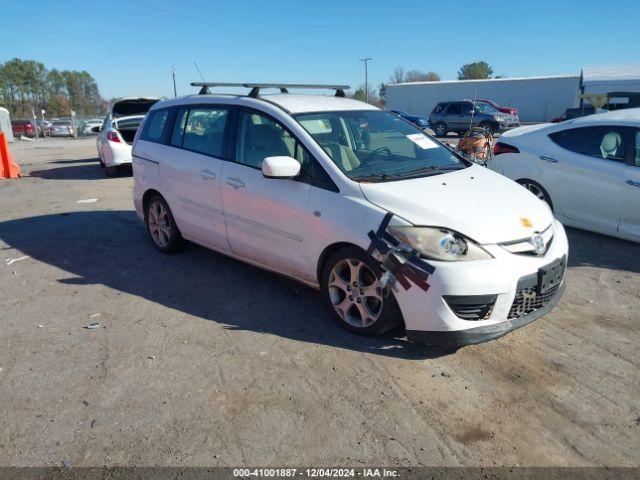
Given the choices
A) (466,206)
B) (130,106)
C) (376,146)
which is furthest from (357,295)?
(130,106)

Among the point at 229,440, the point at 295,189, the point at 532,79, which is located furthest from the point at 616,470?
the point at 532,79

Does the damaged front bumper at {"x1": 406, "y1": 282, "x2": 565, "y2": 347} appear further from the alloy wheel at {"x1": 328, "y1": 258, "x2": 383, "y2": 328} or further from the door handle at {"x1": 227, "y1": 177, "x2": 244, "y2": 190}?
the door handle at {"x1": 227, "y1": 177, "x2": 244, "y2": 190}

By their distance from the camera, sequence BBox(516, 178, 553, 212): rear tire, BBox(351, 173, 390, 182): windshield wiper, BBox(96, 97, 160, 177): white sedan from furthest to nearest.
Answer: BBox(96, 97, 160, 177): white sedan → BBox(516, 178, 553, 212): rear tire → BBox(351, 173, 390, 182): windshield wiper

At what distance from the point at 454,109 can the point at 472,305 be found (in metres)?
25.9

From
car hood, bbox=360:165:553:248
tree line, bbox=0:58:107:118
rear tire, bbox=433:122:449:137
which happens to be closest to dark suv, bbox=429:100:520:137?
rear tire, bbox=433:122:449:137

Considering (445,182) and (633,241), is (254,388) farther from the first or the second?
(633,241)

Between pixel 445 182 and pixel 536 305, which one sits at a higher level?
pixel 445 182

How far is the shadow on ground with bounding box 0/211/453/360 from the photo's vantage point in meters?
4.05

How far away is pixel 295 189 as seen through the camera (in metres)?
4.20

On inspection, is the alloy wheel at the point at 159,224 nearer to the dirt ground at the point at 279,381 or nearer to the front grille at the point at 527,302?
the dirt ground at the point at 279,381

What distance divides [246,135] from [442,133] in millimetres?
25121

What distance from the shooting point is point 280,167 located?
13.2 feet

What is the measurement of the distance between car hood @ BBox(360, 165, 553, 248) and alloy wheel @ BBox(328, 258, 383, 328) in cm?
51

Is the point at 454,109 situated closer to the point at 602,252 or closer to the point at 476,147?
the point at 476,147
